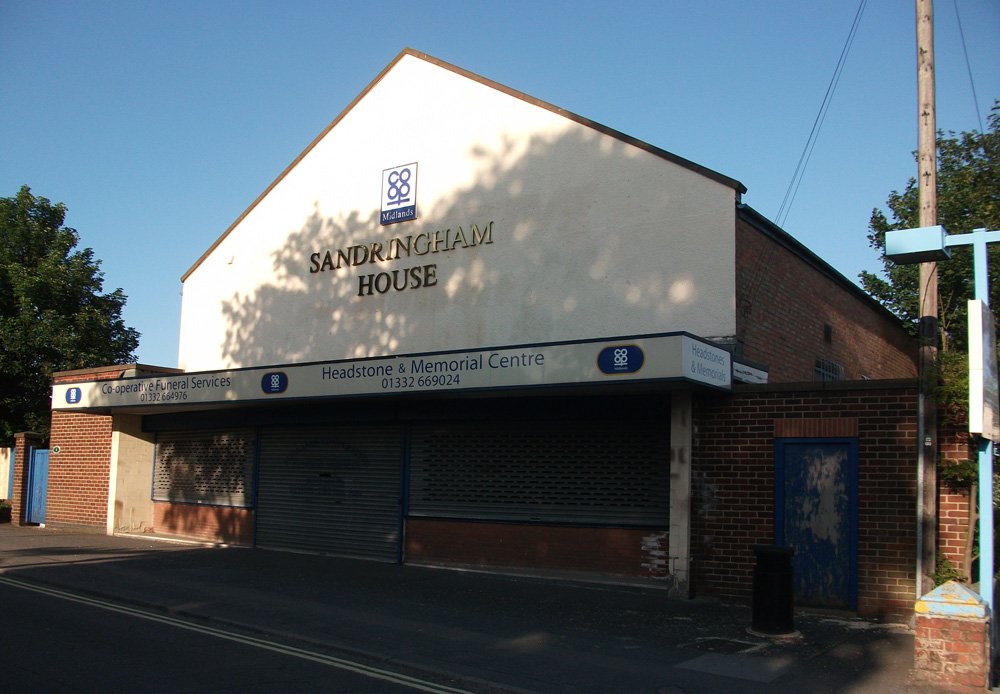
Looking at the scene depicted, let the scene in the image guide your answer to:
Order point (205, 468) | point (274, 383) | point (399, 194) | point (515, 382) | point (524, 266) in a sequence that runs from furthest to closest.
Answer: point (205, 468) < point (399, 194) < point (274, 383) < point (524, 266) < point (515, 382)

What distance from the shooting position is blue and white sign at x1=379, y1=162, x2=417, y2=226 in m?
18.2

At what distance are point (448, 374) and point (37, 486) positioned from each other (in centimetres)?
1539

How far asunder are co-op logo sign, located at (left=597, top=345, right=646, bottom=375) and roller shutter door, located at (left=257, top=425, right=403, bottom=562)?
576cm

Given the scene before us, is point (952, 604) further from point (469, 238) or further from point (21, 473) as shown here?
point (21, 473)

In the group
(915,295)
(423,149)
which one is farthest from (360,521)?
(915,295)

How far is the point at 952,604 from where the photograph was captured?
27.5 ft

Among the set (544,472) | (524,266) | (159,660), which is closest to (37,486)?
(524,266)

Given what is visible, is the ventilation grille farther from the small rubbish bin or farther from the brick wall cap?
the brick wall cap

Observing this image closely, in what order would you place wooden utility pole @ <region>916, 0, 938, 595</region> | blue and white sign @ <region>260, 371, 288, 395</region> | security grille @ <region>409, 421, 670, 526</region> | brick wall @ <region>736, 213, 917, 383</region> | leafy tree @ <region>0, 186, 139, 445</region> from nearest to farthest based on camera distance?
wooden utility pole @ <region>916, 0, 938, 595</region> < security grille @ <region>409, 421, 670, 526</region> < brick wall @ <region>736, 213, 917, 383</region> < blue and white sign @ <region>260, 371, 288, 395</region> < leafy tree @ <region>0, 186, 139, 445</region>

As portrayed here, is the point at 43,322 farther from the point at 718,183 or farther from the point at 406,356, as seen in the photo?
the point at 718,183

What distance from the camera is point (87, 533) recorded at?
22000 mm

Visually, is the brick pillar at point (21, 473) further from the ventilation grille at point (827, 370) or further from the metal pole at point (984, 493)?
the metal pole at point (984, 493)

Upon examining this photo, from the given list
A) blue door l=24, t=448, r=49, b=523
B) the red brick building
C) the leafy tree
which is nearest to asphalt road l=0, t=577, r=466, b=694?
the red brick building

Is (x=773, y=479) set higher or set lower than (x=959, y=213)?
lower
